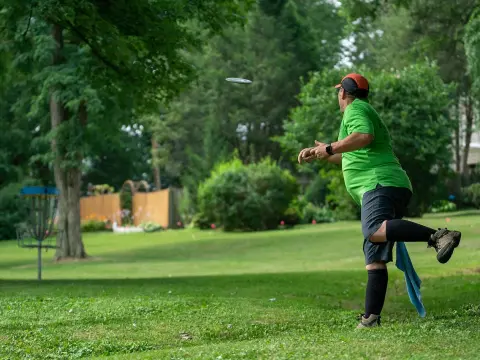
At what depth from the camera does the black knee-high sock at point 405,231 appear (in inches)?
287

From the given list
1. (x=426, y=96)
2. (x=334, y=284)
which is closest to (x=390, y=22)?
(x=426, y=96)

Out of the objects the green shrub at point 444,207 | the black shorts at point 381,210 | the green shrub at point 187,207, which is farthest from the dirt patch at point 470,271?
the green shrub at point 187,207

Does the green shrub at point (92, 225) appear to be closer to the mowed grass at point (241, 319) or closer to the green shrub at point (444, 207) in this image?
the green shrub at point (444, 207)

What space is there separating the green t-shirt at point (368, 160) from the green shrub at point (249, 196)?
88.0 feet

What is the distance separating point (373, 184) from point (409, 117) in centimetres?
2534

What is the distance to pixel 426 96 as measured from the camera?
3331 cm

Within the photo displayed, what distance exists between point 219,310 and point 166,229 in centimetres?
3542

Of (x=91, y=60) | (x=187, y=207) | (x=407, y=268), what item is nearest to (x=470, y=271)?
(x=91, y=60)

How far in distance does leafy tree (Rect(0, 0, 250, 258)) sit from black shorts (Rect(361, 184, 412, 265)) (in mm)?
7058

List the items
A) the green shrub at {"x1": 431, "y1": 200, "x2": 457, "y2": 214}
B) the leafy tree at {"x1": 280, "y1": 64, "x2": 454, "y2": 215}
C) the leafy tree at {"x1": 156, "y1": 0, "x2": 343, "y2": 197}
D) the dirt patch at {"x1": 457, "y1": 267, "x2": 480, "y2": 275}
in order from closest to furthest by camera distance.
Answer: the dirt patch at {"x1": 457, "y1": 267, "x2": 480, "y2": 275} → the leafy tree at {"x1": 280, "y1": 64, "x2": 454, "y2": 215} → the green shrub at {"x1": 431, "y1": 200, "x2": 457, "y2": 214} → the leafy tree at {"x1": 156, "y1": 0, "x2": 343, "y2": 197}

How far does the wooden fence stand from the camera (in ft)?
148

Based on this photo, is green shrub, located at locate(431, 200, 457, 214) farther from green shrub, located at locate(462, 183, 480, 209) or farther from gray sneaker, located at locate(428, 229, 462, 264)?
gray sneaker, located at locate(428, 229, 462, 264)

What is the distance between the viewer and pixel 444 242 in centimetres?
722

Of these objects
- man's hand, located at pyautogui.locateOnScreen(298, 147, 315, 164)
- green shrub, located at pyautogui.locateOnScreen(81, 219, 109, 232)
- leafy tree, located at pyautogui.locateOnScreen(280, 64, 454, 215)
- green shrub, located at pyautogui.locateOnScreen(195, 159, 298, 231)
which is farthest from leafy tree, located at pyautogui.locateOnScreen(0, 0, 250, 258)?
green shrub, located at pyautogui.locateOnScreen(81, 219, 109, 232)
